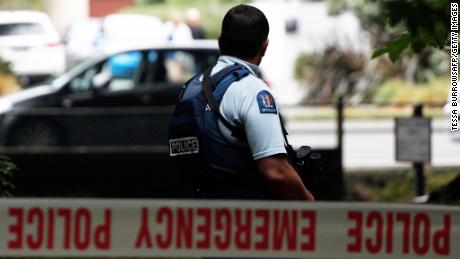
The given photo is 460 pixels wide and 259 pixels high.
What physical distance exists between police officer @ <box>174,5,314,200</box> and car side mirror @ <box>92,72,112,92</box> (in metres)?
11.0

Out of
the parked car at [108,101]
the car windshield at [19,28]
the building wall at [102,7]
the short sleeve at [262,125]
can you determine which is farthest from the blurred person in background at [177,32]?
the short sleeve at [262,125]

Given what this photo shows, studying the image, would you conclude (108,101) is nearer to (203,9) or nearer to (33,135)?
(33,135)

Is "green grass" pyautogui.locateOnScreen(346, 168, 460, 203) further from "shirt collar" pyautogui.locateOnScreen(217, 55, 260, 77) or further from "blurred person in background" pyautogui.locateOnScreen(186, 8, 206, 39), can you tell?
"blurred person in background" pyautogui.locateOnScreen(186, 8, 206, 39)

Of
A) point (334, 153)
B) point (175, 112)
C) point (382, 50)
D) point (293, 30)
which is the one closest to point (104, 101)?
point (334, 153)

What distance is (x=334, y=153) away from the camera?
12984 mm

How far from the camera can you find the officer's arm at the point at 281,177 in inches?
206

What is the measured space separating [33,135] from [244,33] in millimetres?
10100

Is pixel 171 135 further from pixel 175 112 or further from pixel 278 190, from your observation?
pixel 278 190

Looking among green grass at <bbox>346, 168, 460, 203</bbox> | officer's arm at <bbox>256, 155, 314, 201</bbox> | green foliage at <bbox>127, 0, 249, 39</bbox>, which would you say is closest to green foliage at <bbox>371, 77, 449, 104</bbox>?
green foliage at <bbox>127, 0, 249, 39</bbox>

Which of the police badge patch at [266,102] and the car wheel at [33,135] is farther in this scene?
the car wheel at [33,135]

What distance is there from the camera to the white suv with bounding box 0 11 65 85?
28.8 metres

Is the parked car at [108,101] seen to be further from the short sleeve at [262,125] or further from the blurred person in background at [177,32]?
the short sleeve at [262,125]

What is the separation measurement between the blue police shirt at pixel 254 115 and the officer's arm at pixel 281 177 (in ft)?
0.11

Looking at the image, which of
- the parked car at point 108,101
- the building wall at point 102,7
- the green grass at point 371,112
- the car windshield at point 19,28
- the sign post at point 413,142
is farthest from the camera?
the building wall at point 102,7
